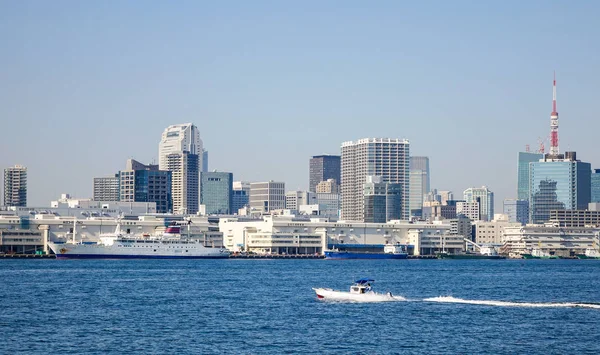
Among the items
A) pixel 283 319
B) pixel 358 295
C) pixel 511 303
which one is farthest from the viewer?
pixel 358 295

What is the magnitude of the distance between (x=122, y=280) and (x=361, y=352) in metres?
65.5

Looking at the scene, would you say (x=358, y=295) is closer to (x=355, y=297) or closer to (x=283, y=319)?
(x=355, y=297)

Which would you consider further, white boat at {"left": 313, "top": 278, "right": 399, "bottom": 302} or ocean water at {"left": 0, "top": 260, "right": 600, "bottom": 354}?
white boat at {"left": 313, "top": 278, "right": 399, "bottom": 302}

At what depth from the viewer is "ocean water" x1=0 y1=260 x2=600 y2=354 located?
61.9 m

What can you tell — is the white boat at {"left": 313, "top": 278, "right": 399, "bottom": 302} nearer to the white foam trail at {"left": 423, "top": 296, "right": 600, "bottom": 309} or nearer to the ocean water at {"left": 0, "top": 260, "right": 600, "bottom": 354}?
the ocean water at {"left": 0, "top": 260, "right": 600, "bottom": 354}

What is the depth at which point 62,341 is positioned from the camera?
63.1 meters

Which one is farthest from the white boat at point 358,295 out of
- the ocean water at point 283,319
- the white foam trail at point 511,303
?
the white foam trail at point 511,303

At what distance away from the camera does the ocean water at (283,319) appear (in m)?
61.9

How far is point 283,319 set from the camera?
75188mm

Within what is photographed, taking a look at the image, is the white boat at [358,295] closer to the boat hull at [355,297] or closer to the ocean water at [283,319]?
the boat hull at [355,297]

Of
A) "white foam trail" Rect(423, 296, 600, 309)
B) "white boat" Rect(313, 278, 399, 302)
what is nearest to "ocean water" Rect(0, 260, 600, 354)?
"white foam trail" Rect(423, 296, 600, 309)

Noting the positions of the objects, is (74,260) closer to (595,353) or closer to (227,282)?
(227,282)

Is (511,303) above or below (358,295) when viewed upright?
below

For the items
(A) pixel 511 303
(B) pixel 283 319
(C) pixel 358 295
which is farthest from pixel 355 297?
(B) pixel 283 319
